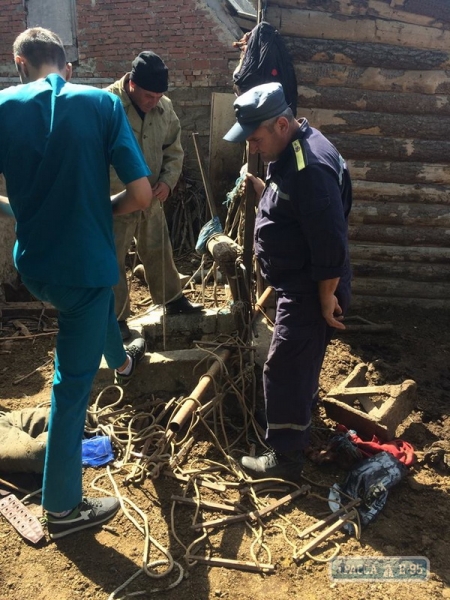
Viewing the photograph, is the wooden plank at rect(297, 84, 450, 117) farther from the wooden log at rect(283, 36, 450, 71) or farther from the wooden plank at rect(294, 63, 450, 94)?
the wooden log at rect(283, 36, 450, 71)

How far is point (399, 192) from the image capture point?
532 cm

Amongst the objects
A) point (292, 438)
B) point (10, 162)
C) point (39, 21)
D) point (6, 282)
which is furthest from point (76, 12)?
point (292, 438)

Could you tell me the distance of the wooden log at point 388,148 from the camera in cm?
512

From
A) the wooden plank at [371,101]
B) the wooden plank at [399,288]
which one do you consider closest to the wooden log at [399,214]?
the wooden plank at [399,288]

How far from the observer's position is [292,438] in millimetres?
3123

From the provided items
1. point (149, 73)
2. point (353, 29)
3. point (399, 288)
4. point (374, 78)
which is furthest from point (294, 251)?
point (399, 288)

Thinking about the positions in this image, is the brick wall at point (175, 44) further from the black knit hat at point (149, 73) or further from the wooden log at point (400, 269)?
the black knit hat at point (149, 73)

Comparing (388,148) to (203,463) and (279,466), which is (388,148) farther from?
(203,463)

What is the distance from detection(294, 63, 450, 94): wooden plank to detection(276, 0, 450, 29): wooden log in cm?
43

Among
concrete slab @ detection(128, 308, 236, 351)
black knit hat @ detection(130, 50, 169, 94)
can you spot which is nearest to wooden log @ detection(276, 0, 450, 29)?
black knit hat @ detection(130, 50, 169, 94)

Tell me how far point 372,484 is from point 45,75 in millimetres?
2815

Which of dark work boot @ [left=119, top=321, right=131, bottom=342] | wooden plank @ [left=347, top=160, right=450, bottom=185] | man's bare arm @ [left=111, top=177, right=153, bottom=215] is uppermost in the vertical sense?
man's bare arm @ [left=111, top=177, right=153, bottom=215]

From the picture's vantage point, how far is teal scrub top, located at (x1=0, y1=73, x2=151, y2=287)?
89.0 inches

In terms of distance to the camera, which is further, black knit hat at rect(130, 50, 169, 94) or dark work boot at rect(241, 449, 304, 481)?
black knit hat at rect(130, 50, 169, 94)
